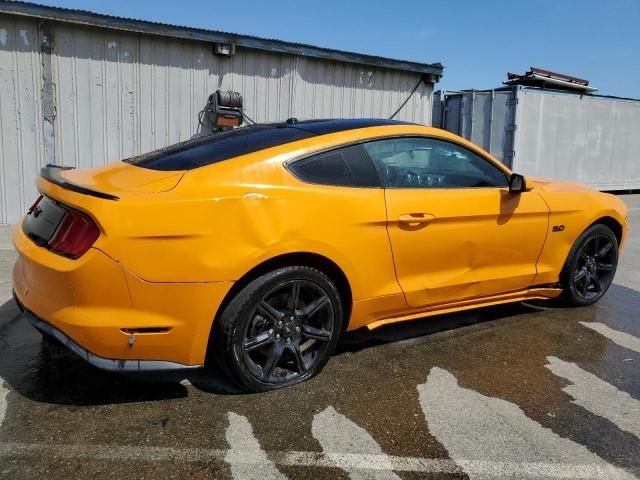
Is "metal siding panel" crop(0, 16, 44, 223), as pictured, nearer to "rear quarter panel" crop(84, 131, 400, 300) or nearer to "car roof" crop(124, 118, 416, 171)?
"car roof" crop(124, 118, 416, 171)

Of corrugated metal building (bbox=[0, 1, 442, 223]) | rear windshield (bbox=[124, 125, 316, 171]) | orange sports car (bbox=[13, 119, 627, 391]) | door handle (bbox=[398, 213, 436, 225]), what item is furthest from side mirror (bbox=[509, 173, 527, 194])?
corrugated metal building (bbox=[0, 1, 442, 223])

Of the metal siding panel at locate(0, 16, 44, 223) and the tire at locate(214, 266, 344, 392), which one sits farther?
the metal siding panel at locate(0, 16, 44, 223)

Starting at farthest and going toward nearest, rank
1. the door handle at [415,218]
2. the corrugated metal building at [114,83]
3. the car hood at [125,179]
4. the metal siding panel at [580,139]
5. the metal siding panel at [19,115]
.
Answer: the metal siding panel at [580,139]
the corrugated metal building at [114,83]
the metal siding panel at [19,115]
the door handle at [415,218]
the car hood at [125,179]

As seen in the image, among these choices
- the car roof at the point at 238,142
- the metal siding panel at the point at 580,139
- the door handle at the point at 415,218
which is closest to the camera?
the car roof at the point at 238,142

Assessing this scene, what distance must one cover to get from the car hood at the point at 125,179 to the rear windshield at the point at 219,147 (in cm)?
9

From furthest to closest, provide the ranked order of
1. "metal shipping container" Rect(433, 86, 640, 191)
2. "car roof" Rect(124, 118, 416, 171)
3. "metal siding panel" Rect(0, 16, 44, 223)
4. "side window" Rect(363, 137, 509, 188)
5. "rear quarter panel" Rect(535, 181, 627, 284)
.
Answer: "metal shipping container" Rect(433, 86, 640, 191), "metal siding panel" Rect(0, 16, 44, 223), "rear quarter panel" Rect(535, 181, 627, 284), "side window" Rect(363, 137, 509, 188), "car roof" Rect(124, 118, 416, 171)

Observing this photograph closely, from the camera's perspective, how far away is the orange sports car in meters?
2.67

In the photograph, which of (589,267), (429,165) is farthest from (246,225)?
(589,267)

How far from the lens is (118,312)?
2.65 meters

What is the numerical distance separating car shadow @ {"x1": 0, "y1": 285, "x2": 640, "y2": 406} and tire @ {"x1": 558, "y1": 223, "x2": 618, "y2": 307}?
698mm

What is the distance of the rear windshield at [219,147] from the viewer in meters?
3.12

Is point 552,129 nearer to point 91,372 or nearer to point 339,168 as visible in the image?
point 339,168

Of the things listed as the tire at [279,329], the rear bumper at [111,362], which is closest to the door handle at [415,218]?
the tire at [279,329]

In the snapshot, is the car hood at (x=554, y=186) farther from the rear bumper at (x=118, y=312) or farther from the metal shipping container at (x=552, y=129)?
the metal shipping container at (x=552, y=129)
